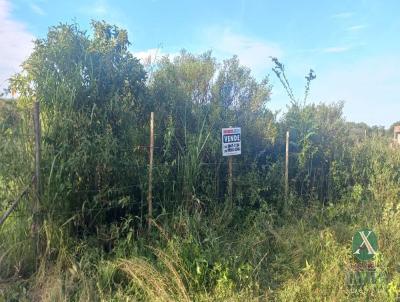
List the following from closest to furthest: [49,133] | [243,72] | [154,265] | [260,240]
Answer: [154,265] < [49,133] < [260,240] < [243,72]

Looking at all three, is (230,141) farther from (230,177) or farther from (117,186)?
(117,186)

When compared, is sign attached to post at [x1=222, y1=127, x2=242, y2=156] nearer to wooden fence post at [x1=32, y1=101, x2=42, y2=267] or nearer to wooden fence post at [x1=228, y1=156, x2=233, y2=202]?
wooden fence post at [x1=228, y1=156, x2=233, y2=202]

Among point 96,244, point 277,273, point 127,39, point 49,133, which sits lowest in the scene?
point 277,273

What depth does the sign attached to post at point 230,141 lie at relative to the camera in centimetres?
595

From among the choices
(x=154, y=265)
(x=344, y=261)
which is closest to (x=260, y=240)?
(x=344, y=261)

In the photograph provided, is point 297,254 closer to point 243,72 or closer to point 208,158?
point 208,158

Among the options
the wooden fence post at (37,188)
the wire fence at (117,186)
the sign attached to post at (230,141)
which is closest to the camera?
the wooden fence post at (37,188)

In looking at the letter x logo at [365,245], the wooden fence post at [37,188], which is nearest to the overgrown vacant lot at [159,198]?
the wooden fence post at [37,188]

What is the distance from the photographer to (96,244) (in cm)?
484

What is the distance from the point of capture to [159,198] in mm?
5516

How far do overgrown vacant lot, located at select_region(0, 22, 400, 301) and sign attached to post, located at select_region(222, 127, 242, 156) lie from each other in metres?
0.33

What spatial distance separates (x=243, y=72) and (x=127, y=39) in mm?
4615

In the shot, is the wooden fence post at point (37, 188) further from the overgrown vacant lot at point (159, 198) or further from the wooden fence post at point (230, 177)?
the wooden fence post at point (230, 177)

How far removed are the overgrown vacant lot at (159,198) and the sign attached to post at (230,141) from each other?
1.07 ft
